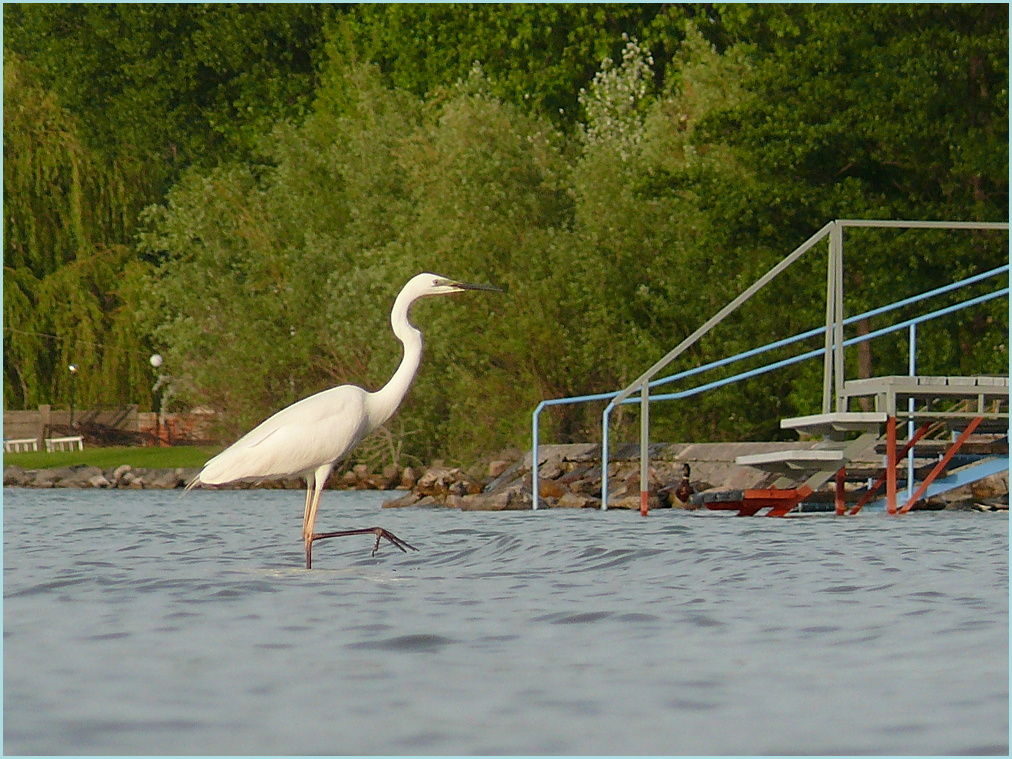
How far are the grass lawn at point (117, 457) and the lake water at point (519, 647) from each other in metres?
18.6

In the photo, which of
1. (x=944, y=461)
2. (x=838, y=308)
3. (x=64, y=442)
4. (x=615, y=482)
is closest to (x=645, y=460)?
(x=838, y=308)

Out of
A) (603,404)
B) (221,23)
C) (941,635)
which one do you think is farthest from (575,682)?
(221,23)

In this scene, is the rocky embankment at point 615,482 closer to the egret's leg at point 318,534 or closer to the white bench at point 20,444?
the egret's leg at point 318,534

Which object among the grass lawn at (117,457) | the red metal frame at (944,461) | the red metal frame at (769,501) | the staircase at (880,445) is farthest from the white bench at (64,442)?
the red metal frame at (944,461)

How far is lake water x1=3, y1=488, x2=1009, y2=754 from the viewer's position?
4977 mm

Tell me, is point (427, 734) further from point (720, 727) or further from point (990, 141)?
point (990, 141)

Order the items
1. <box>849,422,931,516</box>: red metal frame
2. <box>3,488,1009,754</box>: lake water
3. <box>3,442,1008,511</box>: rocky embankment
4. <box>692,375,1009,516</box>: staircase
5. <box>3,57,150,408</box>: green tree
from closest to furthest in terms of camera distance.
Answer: <box>3,488,1009,754</box>: lake water, <box>692,375,1009,516</box>: staircase, <box>849,422,931,516</box>: red metal frame, <box>3,442,1008,511</box>: rocky embankment, <box>3,57,150,408</box>: green tree

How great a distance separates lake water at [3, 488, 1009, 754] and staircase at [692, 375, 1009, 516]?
2217mm

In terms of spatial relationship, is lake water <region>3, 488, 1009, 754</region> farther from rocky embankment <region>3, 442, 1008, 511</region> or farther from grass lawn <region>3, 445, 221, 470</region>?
grass lawn <region>3, 445, 221, 470</region>

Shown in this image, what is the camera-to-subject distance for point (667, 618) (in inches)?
301

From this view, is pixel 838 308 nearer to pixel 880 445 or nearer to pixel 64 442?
pixel 880 445

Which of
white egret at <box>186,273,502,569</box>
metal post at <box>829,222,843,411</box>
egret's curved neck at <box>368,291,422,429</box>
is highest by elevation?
metal post at <box>829,222,843,411</box>

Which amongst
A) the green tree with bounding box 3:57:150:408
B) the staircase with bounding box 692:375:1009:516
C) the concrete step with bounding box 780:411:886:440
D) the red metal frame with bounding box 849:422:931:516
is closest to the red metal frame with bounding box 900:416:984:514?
the staircase with bounding box 692:375:1009:516

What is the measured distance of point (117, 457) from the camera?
32.1 m
